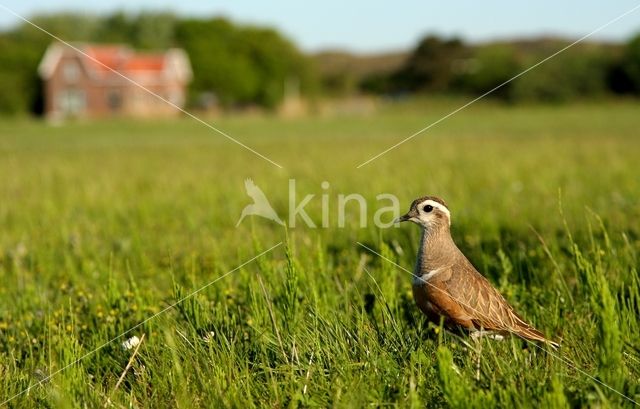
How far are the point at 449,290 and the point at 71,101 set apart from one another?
293ft

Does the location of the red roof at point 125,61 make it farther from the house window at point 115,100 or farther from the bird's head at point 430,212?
the bird's head at point 430,212

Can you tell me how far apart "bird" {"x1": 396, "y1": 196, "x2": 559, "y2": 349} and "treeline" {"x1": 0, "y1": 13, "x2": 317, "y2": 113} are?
85.1 m

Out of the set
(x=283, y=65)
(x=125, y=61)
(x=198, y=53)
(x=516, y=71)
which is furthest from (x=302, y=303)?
(x=283, y=65)

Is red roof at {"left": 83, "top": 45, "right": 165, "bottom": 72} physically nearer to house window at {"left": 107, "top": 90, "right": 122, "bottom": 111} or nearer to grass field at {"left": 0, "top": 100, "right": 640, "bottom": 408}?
house window at {"left": 107, "top": 90, "right": 122, "bottom": 111}

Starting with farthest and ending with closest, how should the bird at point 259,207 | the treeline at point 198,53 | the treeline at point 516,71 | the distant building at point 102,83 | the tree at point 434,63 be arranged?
the treeline at point 198,53 < the tree at point 434,63 < the distant building at point 102,83 < the treeline at point 516,71 < the bird at point 259,207

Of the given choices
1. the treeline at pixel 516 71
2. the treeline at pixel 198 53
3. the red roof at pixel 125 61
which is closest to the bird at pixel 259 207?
the treeline at pixel 516 71

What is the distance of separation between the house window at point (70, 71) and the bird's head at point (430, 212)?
89007mm

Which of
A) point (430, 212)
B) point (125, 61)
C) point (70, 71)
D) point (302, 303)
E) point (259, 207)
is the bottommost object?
point (70, 71)

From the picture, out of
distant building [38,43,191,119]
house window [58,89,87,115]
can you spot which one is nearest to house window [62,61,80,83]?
distant building [38,43,191,119]

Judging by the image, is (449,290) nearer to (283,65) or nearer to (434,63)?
(434,63)

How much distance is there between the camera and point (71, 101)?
87.9m

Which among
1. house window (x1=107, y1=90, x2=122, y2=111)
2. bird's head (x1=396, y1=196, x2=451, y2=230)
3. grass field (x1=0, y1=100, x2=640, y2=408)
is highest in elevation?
bird's head (x1=396, y1=196, x2=451, y2=230)

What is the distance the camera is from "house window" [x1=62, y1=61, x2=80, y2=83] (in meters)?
87.2

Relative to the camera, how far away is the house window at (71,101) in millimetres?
87275
